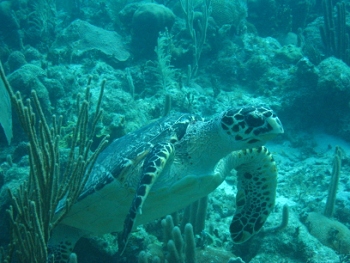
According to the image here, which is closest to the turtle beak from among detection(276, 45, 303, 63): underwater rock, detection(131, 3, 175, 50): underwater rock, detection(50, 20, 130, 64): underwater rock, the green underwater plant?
the green underwater plant

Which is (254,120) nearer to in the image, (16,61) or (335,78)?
(335,78)

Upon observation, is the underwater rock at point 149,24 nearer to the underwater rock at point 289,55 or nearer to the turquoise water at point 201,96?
the turquoise water at point 201,96

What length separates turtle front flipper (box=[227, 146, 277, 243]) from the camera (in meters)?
3.56

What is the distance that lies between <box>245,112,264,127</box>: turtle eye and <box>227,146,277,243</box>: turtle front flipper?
0.79 meters

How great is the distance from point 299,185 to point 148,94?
4.68 m

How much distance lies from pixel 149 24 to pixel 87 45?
7.62 feet

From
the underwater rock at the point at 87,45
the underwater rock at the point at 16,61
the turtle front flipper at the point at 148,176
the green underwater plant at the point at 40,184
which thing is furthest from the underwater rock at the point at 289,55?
the green underwater plant at the point at 40,184

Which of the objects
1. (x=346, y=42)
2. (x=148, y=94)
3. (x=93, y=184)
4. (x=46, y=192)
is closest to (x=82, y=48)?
(x=148, y=94)

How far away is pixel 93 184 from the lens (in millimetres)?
3082

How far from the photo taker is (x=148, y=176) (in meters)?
2.54

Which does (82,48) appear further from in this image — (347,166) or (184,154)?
(347,166)

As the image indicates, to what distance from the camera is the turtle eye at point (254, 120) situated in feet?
9.21

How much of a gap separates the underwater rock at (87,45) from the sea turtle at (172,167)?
6.64 m

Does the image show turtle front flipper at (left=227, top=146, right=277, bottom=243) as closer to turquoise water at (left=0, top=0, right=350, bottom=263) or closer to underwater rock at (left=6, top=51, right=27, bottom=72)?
turquoise water at (left=0, top=0, right=350, bottom=263)
